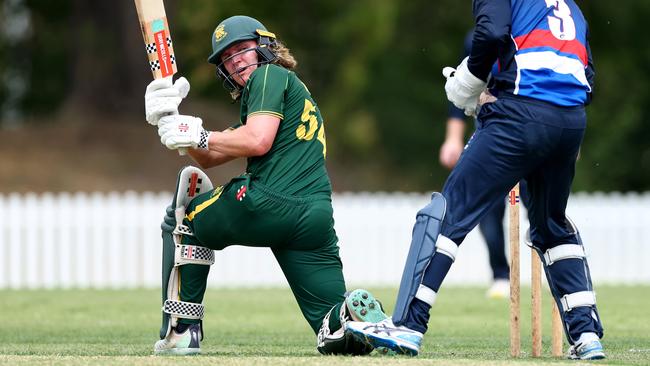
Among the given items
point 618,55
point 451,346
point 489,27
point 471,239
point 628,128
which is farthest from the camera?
point 618,55

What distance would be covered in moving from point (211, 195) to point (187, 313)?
0.62m

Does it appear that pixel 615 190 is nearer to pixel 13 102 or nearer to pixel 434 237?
pixel 13 102

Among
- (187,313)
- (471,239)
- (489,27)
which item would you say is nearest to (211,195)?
(187,313)

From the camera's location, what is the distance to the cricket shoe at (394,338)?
580cm

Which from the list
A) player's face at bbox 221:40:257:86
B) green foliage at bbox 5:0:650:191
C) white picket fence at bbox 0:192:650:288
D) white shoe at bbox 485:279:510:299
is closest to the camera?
player's face at bbox 221:40:257:86

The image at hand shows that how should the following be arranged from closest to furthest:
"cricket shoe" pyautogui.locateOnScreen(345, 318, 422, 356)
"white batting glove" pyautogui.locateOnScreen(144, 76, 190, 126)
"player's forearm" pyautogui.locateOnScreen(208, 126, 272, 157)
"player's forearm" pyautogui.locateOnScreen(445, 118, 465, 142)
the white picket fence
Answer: "cricket shoe" pyautogui.locateOnScreen(345, 318, 422, 356)
"player's forearm" pyautogui.locateOnScreen(208, 126, 272, 157)
"white batting glove" pyautogui.locateOnScreen(144, 76, 190, 126)
"player's forearm" pyautogui.locateOnScreen(445, 118, 465, 142)
the white picket fence

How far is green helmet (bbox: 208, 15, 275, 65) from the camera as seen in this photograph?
6.57 meters

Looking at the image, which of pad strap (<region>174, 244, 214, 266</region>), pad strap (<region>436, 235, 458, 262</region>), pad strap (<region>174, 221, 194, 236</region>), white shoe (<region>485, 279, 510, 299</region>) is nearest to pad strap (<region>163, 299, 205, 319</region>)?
pad strap (<region>174, 244, 214, 266</region>)

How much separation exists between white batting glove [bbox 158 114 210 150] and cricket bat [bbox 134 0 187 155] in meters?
0.25

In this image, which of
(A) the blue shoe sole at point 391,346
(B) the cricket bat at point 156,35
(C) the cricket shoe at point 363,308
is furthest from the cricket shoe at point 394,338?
(B) the cricket bat at point 156,35

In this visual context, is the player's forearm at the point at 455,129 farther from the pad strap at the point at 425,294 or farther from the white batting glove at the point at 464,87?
the pad strap at the point at 425,294

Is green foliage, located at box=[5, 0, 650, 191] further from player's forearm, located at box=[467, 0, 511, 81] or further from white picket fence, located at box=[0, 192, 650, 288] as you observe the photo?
player's forearm, located at box=[467, 0, 511, 81]

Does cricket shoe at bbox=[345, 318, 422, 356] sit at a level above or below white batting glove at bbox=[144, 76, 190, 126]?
below

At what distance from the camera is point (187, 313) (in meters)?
6.57
